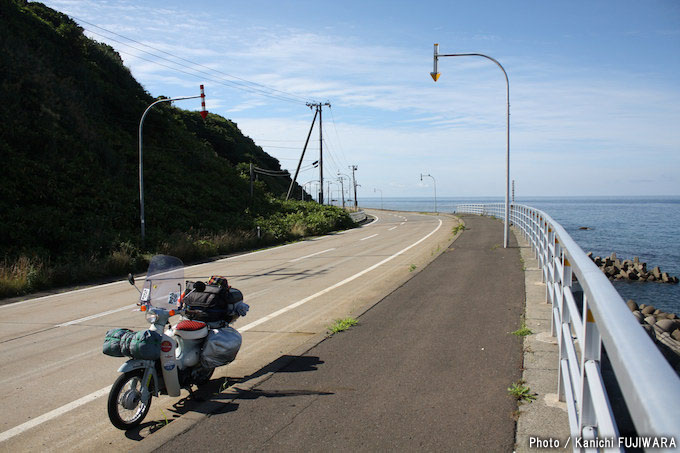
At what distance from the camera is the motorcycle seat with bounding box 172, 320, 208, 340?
4836 millimetres

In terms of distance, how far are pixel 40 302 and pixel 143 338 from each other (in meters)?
9.08

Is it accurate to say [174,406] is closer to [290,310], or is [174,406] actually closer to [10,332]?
[290,310]

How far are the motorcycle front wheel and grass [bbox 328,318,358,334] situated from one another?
2.99 m

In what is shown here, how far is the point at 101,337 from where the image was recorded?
772cm

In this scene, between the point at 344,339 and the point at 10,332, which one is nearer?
the point at 344,339

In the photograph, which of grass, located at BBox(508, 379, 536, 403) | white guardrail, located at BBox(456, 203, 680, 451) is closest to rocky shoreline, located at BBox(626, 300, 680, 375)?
grass, located at BBox(508, 379, 536, 403)

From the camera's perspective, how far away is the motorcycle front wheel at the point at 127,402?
13.8 feet

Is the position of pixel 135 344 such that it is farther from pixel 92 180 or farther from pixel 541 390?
pixel 92 180

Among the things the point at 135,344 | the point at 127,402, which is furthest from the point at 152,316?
the point at 127,402

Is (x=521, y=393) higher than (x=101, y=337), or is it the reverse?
(x=521, y=393)

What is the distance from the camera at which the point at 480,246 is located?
17.3 meters

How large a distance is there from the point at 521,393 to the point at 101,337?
644cm

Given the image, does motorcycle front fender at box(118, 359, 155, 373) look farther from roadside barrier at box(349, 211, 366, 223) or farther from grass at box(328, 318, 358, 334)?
roadside barrier at box(349, 211, 366, 223)

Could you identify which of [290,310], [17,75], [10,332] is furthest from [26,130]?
[290,310]
